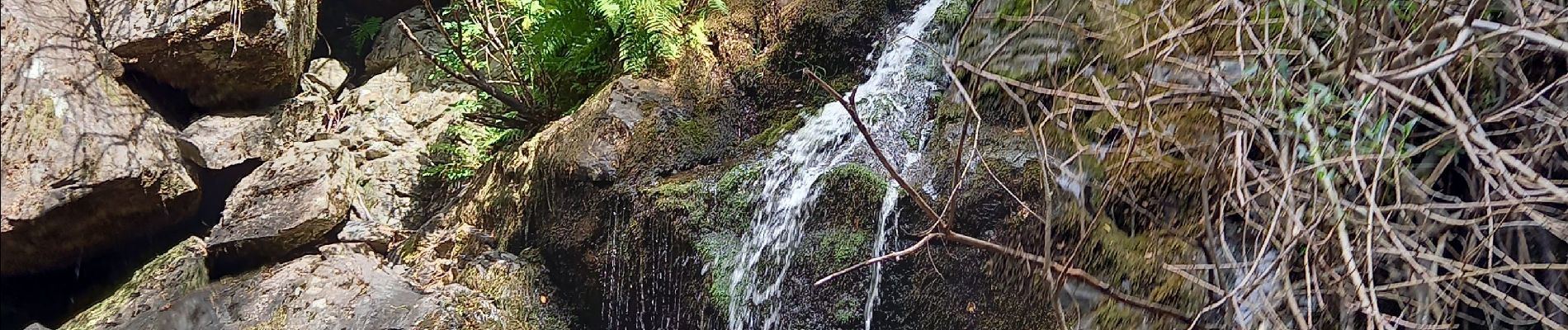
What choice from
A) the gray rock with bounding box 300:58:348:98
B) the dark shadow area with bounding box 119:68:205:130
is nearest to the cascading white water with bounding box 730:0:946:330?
the dark shadow area with bounding box 119:68:205:130

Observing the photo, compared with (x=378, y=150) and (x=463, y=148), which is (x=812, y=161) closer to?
(x=463, y=148)

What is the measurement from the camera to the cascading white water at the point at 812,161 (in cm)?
295

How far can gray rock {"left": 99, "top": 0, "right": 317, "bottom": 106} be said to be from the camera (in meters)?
3.70

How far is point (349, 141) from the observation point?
454 centimetres

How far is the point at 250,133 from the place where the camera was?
4.24 metres

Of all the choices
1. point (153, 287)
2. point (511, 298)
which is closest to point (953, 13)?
point (511, 298)

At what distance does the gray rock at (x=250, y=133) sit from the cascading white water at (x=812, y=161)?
268 cm

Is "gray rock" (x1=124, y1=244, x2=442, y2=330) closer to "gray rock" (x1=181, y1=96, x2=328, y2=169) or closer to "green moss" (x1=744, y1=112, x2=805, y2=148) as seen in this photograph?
"gray rock" (x1=181, y1=96, x2=328, y2=169)

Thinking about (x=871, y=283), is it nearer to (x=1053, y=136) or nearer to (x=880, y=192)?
(x=880, y=192)

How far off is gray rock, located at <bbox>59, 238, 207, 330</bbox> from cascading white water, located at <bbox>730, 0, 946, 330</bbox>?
7.63ft

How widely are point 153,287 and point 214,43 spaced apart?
1.11 m

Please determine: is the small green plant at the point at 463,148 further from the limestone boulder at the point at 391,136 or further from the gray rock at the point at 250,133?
the gray rock at the point at 250,133

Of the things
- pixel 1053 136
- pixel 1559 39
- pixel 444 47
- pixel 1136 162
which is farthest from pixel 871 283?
pixel 444 47

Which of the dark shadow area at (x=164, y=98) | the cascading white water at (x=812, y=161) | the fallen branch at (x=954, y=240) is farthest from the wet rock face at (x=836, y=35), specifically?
the dark shadow area at (x=164, y=98)
